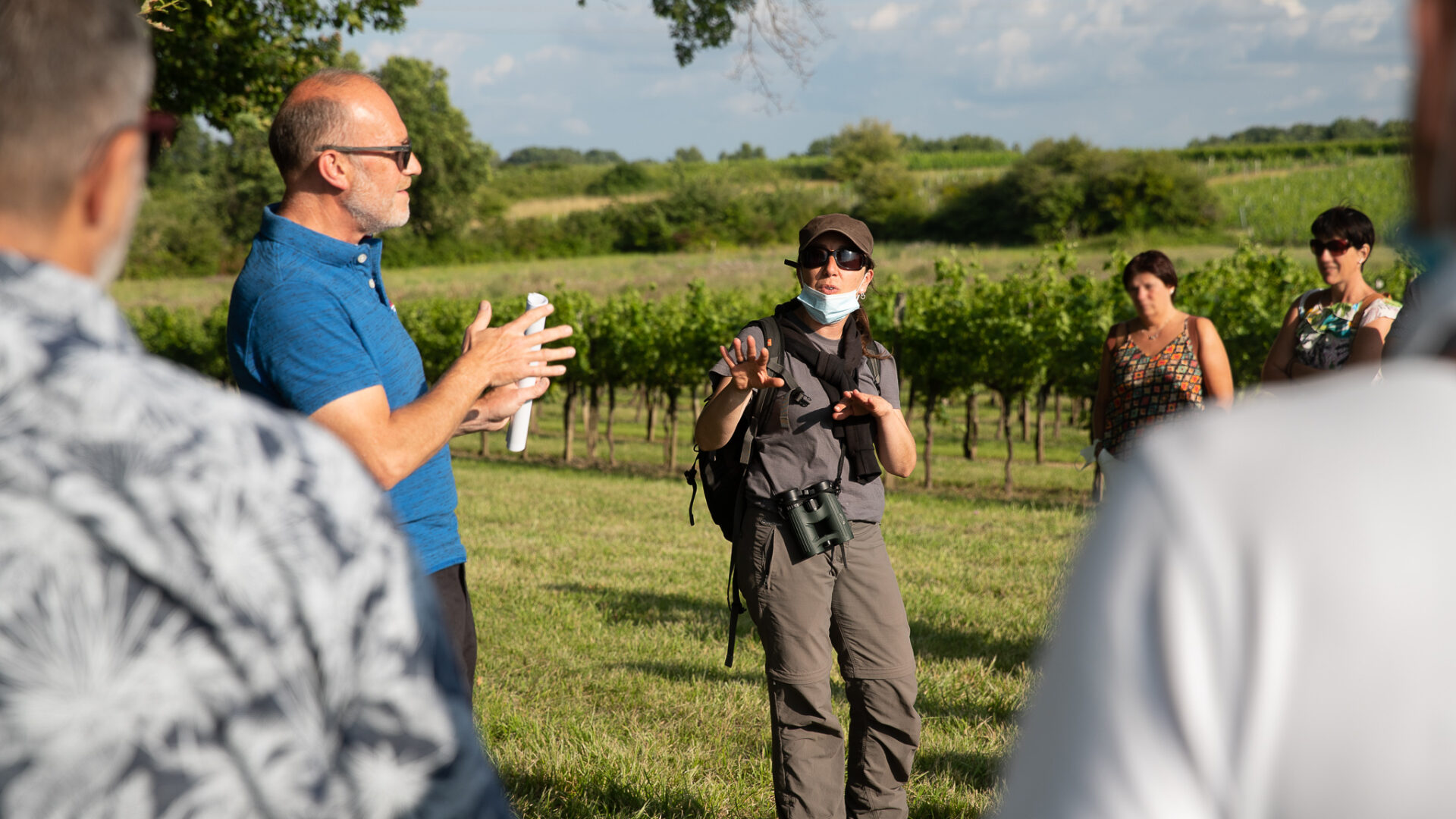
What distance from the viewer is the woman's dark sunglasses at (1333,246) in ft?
16.9

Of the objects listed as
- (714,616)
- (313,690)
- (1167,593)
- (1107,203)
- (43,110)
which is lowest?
(714,616)

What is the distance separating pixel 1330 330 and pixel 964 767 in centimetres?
273

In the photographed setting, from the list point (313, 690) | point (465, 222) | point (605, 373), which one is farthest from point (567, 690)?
point (465, 222)

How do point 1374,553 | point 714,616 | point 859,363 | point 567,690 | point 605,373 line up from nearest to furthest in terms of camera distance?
point 1374,553
point 859,363
point 567,690
point 714,616
point 605,373

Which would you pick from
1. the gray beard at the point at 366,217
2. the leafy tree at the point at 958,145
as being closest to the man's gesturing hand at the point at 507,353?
the gray beard at the point at 366,217

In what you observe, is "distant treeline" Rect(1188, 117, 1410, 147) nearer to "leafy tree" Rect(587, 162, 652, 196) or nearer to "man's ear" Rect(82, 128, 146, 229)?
"leafy tree" Rect(587, 162, 652, 196)

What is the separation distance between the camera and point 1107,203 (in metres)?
65.9

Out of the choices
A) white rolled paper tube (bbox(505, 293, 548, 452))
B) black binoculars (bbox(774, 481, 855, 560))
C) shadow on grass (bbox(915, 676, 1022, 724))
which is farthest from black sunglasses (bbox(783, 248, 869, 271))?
shadow on grass (bbox(915, 676, 1022, 724))

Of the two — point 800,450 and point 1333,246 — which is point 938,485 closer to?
point 1333,246

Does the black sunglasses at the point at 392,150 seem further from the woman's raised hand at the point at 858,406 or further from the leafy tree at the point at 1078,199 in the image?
the leafy tree at the point at 1078,199

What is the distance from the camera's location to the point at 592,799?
169 inches

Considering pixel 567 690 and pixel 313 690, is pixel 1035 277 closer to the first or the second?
pixel 567 690

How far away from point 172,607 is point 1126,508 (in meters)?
0.81

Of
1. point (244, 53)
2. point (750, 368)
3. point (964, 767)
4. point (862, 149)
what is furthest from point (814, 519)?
point (862, 149)
